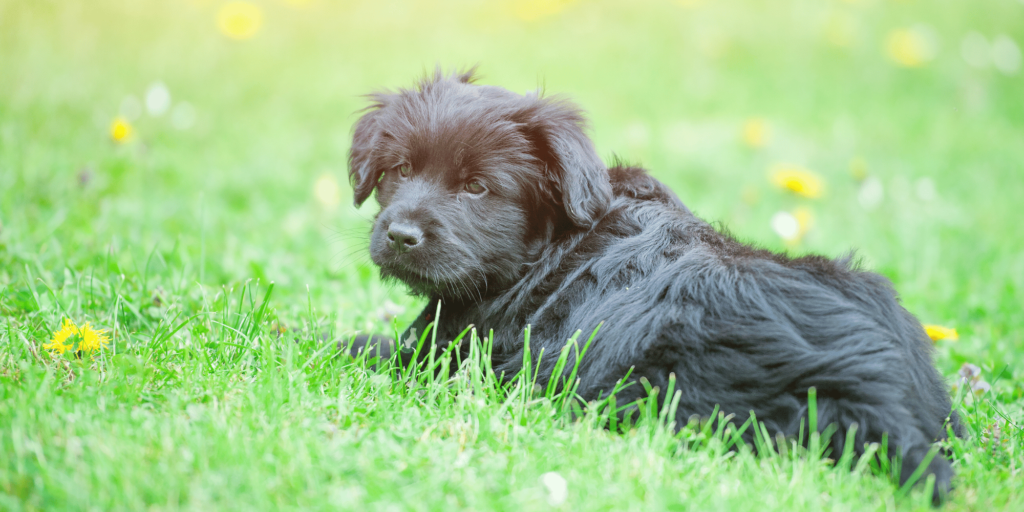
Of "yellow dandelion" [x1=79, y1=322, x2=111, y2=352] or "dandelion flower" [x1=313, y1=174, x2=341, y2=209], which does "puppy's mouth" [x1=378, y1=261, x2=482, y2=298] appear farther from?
"dandelion flower" [x1=313, y1=174, x2=341, y2=209]

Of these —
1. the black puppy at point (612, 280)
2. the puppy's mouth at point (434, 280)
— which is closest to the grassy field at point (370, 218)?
the black puppy at point (612, 280)

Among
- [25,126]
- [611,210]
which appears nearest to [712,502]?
[611,210]

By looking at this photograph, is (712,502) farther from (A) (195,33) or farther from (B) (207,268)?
(A) (195,33)

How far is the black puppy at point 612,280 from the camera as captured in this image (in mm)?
2033

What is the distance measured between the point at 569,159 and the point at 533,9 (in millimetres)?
7215

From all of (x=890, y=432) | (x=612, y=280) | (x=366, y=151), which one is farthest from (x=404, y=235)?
(x=890, y=432)

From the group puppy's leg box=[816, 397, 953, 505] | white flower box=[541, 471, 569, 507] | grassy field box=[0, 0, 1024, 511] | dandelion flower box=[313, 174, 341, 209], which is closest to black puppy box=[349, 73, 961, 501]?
puppy's leg box=[816, 397, 953, 505]

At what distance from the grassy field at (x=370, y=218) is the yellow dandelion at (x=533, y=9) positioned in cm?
4

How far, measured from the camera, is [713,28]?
9.25 m

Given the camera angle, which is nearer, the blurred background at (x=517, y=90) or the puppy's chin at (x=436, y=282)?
the puppy's chin at (x=436, y=282)

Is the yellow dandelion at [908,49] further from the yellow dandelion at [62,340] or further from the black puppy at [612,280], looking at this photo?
the yellow dandelion at [62,340]

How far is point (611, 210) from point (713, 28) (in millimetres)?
7466

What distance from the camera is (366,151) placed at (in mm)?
2941

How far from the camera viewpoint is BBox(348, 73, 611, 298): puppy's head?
8.46 feet
